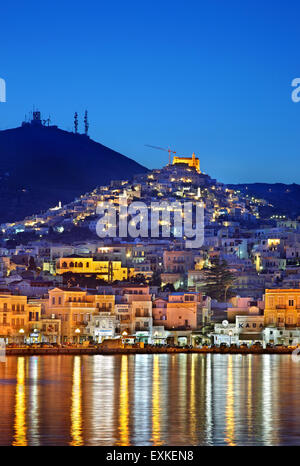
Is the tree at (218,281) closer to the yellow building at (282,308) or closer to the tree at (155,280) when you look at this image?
the tree at (155,280)

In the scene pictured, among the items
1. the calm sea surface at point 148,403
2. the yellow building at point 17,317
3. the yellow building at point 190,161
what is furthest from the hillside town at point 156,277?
the calm sea surface at point 148,403

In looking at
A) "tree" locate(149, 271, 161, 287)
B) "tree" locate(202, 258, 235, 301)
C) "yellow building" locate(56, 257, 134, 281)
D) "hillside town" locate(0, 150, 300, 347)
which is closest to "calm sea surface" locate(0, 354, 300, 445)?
"hillside town" locate(0, 150, 300, 347)

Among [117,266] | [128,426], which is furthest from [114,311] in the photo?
[128,426]

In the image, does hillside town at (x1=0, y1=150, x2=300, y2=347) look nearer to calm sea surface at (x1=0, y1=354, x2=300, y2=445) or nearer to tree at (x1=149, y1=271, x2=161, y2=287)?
tree at (x1=149, y1=271, x2=161, y2=287)

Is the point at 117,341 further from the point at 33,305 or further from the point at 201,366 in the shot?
the point at 201,366

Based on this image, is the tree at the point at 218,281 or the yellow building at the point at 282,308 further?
the tree at the point at 218,281

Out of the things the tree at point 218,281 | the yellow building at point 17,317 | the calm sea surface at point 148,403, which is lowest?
the calm sea surface at point 148,403
